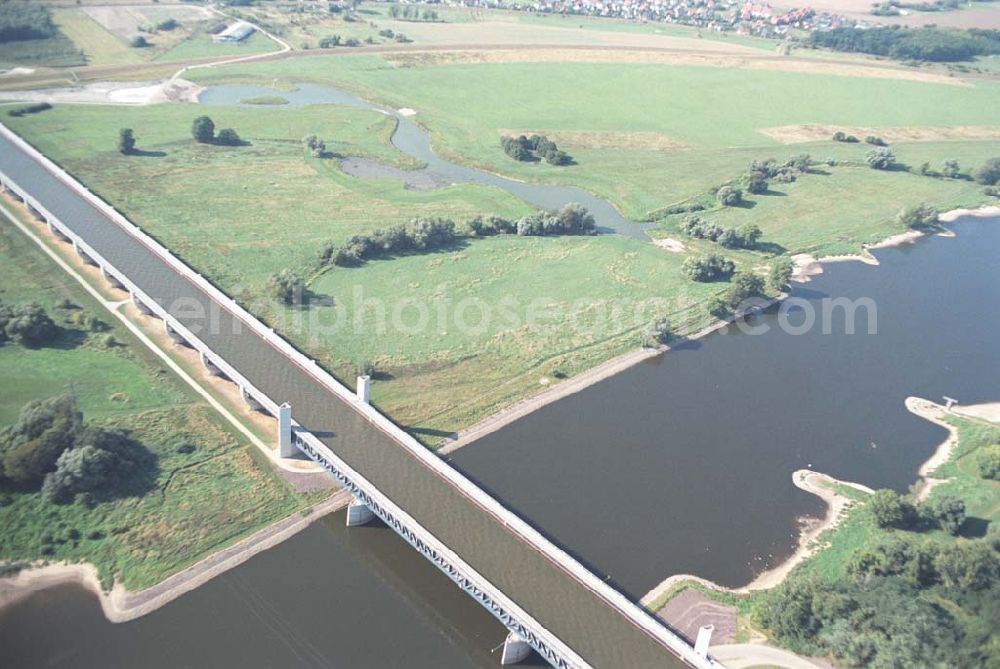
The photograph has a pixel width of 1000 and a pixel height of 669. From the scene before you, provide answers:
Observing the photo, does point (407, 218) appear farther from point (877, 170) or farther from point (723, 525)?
point (877, 170)

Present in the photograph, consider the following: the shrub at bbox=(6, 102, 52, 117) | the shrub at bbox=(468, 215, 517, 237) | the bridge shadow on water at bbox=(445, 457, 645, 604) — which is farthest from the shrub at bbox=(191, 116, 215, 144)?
the bridge shadow on water at bbox=(445, 457, 645, 604)

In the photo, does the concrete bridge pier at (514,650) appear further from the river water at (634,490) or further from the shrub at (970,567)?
the shrub at (970,567)

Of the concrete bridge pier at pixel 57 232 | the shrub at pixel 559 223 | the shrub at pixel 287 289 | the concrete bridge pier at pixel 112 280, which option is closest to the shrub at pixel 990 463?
the shrub at pixel 559 223

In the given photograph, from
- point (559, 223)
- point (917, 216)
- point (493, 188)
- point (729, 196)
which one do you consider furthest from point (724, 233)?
point (493, 188)

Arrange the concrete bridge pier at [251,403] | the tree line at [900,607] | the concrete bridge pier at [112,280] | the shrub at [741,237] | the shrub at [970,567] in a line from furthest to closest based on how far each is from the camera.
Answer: the shrub at [741,237] → the concrete bridge pier at [112,280] → the concrete bridge pier at [251,403] → the shrub at [970,567] → the tree line at [900,607]

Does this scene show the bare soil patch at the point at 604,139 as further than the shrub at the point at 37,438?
Yes

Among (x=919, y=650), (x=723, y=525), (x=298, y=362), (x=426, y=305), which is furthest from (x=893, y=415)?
(x=298, y=362)

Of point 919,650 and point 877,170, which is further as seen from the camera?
point 877,170
